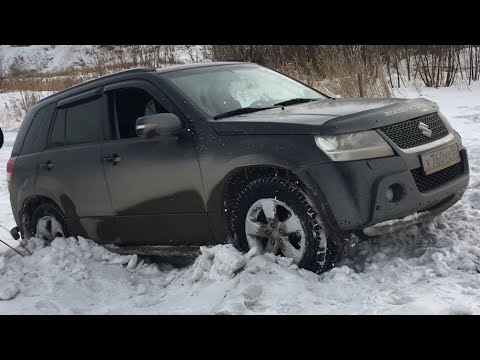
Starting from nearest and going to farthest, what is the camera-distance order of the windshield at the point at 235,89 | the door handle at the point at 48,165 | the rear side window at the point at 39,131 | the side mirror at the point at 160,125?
1. the side mirror at the point at 160,125
2. the windshield at the point at 235,89
3. the door handle at the point at 48,165
4. the rear side window at the point at 39,131

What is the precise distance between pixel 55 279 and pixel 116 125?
1.41 m

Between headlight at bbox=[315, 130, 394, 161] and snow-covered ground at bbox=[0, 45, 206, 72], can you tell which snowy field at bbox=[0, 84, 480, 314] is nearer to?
headlight at bbox=[315, 130, 394, 161]

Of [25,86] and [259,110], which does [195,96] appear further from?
[25,86]

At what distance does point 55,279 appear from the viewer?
457 cm

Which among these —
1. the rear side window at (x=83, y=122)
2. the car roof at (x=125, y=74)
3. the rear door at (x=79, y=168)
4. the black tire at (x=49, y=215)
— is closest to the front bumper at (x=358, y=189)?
the car roof at (x=125, y=74)

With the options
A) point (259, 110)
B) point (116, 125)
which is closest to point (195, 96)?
point (259, 110)

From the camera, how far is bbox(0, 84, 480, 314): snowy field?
Answer: 3322 millimetres

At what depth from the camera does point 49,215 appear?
5.59 m

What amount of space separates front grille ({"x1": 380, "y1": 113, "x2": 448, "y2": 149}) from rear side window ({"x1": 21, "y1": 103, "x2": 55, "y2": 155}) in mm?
3552

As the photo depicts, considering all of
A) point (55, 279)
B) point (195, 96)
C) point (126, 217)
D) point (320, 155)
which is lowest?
point (55, 279)

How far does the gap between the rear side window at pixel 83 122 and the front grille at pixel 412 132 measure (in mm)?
2616

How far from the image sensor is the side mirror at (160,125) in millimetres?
4148

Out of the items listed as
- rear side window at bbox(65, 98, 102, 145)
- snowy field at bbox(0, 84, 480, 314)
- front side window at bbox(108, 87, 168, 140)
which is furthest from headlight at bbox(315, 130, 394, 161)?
rear side window at bbox(65, 98, 102, 145)

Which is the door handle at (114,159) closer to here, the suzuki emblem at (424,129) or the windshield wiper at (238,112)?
the windshield wiper at (238,112)
